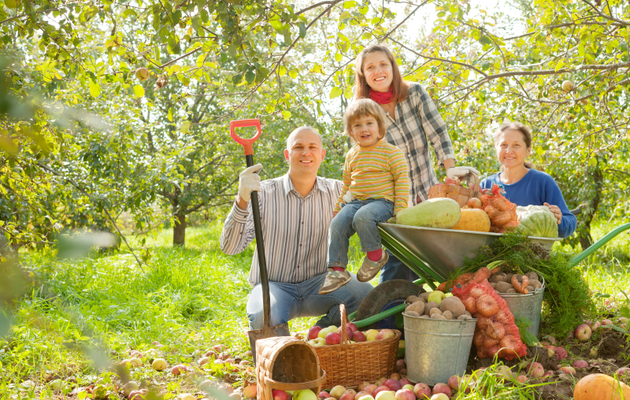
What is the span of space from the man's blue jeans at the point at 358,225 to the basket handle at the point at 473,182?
1.71 feet

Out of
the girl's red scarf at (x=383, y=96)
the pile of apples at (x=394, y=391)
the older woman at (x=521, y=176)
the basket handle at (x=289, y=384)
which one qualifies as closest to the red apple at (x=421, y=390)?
the pile of apples at (x=394, y=391)

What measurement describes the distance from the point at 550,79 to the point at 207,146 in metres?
6.35

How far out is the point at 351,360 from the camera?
8.05ft

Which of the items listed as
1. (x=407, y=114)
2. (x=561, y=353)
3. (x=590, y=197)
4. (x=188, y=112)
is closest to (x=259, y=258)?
(x=407, y=114)

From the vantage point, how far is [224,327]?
3.86 meters

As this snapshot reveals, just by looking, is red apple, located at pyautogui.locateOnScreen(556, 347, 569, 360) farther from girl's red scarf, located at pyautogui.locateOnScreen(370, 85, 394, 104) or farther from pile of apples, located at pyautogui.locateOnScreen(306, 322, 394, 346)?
girl's red scarf, located at pyautogui.locateOnScreen(370, 85, 394, 104)

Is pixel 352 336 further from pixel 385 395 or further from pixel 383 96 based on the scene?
pixel 383 96

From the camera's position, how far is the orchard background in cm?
212

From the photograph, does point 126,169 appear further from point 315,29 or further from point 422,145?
point 315,29

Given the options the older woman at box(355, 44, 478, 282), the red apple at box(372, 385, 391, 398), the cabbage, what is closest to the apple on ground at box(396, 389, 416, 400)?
the red apple at box(372, 385, 391, 398)

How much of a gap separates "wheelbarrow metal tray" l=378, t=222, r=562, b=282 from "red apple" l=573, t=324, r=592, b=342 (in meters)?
0.55

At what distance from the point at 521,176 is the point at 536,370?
4.84 ft

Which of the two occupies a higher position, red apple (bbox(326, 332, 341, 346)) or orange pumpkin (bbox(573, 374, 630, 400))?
red apple (bbox(326, 332, 341, 346))

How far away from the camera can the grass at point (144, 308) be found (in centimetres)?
286
